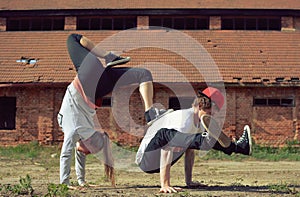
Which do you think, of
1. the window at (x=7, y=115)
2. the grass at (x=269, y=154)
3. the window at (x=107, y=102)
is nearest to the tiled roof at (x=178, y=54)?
the window at (x=7, y=115)

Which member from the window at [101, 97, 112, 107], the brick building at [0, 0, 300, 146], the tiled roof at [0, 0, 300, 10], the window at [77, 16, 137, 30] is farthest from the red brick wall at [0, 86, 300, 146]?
the tiled roof at [0, 0, 300, 10]

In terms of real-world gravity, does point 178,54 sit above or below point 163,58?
above

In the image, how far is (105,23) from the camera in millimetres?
20547

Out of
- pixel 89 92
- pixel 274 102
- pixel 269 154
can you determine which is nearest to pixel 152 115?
pixel 89 92

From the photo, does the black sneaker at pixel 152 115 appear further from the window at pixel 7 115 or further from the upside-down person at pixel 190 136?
the window at pixel 7 115

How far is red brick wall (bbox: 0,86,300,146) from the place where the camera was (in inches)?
650

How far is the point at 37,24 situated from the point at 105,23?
317 centimetres

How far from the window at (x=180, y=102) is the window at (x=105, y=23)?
5.12m

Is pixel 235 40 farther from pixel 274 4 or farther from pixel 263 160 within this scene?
pixel 263 160

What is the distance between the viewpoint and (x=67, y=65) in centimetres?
1733

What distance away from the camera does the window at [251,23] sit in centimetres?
2027

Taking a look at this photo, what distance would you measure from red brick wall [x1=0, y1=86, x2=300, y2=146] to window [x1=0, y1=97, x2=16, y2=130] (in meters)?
0.94

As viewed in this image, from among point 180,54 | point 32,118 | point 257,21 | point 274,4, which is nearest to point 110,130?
point 32,118

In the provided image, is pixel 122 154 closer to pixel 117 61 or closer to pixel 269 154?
pixel 269 154
